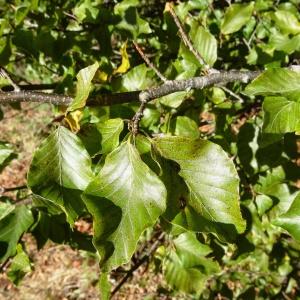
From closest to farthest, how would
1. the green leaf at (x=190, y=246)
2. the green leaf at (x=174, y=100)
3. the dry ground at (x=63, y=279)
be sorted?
the green leaf at (x=174, y=100), the green leaf at (x=190, y=246), the dry ground at (x=63, y=279)

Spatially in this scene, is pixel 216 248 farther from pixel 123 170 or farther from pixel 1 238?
pixel 123 170

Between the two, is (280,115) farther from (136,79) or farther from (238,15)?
(238,15)

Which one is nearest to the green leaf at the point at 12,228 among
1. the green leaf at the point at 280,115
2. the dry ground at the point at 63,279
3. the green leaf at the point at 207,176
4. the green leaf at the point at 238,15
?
the green leaf at the point at 207,176

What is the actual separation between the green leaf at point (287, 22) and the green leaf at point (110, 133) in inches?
43.8

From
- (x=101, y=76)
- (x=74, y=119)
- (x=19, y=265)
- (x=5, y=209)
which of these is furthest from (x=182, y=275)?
(x=74, y=119)

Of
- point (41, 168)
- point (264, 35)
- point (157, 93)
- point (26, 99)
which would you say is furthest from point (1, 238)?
point (264, 35)

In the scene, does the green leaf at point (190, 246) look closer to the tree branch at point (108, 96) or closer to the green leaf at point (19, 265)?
the green leaf at point (19, 265)

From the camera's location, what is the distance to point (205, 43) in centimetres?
171

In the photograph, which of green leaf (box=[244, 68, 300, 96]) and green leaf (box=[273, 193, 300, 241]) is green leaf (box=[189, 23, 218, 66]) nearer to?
green leaf (box=[244, 68, 300, 96])

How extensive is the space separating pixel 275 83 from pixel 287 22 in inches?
35.1

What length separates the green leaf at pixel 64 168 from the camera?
113 cm

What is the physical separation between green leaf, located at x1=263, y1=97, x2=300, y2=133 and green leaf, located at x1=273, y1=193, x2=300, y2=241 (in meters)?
0.23

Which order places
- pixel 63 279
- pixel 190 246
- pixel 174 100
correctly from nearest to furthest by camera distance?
pixel 174 100 < pixel 190 246 < pixel 63 279

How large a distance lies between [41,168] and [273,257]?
1.99 m
